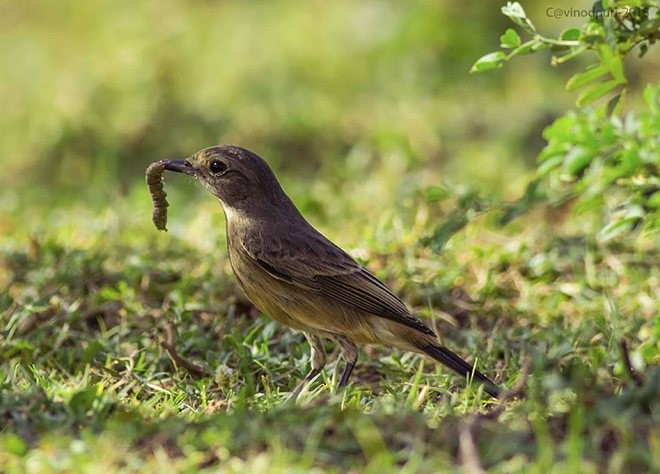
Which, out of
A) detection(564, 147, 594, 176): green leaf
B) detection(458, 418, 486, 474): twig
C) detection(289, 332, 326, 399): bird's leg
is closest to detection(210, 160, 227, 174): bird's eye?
detection(289, 332, 326, 399): bird's leg

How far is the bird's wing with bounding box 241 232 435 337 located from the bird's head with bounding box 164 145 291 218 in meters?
0.33

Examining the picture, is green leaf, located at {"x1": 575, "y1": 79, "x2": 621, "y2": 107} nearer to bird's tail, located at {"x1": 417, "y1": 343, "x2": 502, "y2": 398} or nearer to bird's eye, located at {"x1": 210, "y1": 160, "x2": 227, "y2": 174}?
bird's tail, located at {"x1": 417, "y1": 343, "x2": 502, "y2": 398}

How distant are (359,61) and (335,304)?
22.4 ft

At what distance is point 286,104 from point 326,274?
5.47m

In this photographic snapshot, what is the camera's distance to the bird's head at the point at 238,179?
645 centimetres

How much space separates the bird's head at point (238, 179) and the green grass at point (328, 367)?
28.3 inches

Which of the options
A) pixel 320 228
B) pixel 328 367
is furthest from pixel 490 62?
pixel 320 228

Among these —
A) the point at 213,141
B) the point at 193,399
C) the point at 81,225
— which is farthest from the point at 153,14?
the point at 193,399

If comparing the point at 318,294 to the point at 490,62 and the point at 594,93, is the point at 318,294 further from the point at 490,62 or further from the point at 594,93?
the point at 594,93

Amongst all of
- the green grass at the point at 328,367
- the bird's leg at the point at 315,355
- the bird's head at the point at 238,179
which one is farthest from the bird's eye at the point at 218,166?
the bird's leg at the point at 315,355

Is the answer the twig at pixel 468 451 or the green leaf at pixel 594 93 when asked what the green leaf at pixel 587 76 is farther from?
the twig at pixel 468 451

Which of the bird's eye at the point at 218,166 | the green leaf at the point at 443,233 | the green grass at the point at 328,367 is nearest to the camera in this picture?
the green grass at the point at 328,367

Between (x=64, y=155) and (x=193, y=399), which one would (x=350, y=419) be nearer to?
(x=193, y=399)

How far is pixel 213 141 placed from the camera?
34.9 ft
